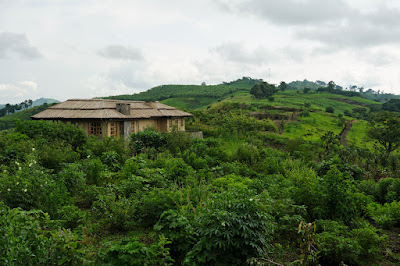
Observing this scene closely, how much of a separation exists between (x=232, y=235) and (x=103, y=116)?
15.2 meters

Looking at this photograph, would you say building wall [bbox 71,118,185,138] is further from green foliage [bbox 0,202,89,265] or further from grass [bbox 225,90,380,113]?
grass [bbox 225,90,380,113]

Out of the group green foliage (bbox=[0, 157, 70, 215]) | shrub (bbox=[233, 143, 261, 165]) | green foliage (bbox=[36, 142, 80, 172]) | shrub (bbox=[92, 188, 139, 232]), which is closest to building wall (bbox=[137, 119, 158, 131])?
shrub (bbox=[233, 143, 261, 165])

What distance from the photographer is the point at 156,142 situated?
571 inches

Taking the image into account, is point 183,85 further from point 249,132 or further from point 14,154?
point 14,154

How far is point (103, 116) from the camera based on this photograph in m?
17.5

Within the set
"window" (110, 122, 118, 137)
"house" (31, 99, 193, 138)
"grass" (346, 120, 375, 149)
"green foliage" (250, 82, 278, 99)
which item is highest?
"green foliage" (250, 82, 278, 99)

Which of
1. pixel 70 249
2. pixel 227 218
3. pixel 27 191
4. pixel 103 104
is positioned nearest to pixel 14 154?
pixel 27 191

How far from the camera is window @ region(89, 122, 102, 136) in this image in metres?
17.9

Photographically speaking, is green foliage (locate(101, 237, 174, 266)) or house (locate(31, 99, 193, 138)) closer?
green foliage (locate(101, 237, 174, 266))

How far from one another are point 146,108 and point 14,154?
1462 cm

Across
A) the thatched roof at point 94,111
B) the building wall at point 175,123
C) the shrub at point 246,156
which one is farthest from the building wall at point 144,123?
Answer: the shrub at point 246,156

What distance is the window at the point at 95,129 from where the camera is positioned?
58.7 ft

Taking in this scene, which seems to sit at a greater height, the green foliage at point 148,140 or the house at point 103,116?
the house at point 103,116

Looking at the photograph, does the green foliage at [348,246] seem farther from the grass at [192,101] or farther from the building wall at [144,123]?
the grass at [192,101]
